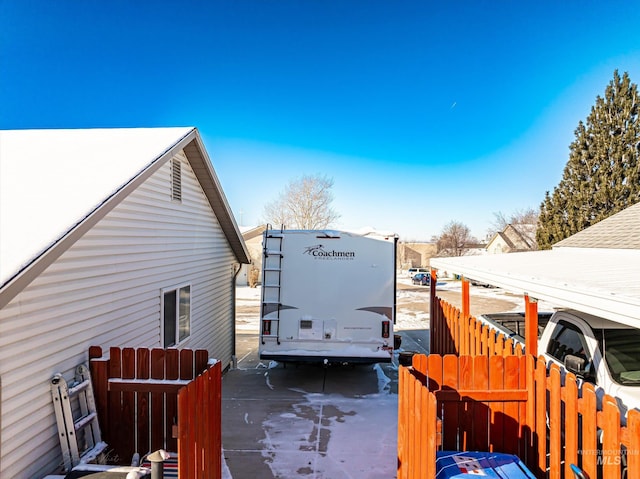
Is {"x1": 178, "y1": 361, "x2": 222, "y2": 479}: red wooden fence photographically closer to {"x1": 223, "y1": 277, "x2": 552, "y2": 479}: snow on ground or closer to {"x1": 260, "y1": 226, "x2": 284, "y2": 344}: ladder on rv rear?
{"x1": 223, "y1": 277, "x2": 552, "y2": 479}: snow on ground

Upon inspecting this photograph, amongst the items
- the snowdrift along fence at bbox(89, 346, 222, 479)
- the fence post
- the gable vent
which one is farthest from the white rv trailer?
the snowdrift along fence at bbox(89, 346, 222, 479)

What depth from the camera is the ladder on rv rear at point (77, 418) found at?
3.73 metres

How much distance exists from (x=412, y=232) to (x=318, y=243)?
88.7 m

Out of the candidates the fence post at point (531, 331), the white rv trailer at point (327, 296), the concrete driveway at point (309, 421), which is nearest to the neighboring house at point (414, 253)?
the concrete driveway at point (309, 421)

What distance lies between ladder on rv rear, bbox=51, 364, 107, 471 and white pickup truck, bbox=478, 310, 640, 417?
5084mm

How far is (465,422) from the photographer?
4219mm

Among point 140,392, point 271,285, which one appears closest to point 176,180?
point 271,285

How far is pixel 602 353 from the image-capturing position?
401 cm

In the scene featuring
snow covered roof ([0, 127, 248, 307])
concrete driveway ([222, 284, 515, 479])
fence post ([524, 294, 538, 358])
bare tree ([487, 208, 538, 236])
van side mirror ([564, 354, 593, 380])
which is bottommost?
concrete driveway ([222, 284, 515, 479])

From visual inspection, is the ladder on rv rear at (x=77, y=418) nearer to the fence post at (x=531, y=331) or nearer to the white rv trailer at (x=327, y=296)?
the white rv trailer at (x=327, y=296)

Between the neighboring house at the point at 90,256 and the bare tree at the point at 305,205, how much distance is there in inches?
1146

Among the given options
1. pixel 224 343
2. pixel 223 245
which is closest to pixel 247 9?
pixel 223 245

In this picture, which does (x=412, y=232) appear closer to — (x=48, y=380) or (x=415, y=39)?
(x=415, y=39)

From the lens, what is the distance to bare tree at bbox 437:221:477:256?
5040 centimetres
